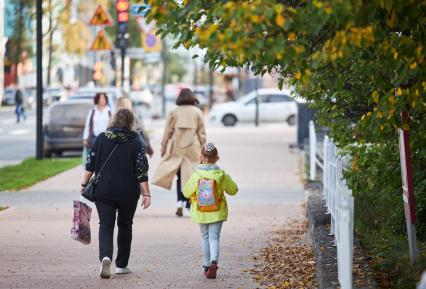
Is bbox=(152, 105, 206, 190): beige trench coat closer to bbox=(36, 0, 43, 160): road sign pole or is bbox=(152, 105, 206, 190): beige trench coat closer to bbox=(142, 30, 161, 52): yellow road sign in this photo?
bbox=(36, 0, 43, 160): road sign pole

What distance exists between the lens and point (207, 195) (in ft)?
33.5

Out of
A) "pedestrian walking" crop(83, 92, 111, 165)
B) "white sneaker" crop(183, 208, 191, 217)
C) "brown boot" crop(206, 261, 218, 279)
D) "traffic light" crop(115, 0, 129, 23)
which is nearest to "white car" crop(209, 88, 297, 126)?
"traffic light" crop(115, 0, 129, 23)

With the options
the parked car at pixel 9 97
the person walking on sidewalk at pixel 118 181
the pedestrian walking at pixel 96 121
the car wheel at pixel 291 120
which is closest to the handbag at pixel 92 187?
the person walking on sidewalk at pixel 118 181

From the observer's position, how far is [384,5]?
7.30 metres

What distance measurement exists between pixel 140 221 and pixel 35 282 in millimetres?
5026

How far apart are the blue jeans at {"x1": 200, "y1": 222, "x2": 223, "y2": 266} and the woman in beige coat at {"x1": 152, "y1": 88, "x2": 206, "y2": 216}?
16.7 feet

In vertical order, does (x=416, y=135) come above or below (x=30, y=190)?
above

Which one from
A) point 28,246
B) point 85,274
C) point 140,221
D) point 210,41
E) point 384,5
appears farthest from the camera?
point 140,221

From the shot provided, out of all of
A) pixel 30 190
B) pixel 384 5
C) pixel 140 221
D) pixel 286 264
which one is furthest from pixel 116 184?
pixel 30 190

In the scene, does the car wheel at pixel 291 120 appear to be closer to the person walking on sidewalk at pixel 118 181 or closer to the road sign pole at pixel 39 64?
the road sign pole at pixel 39 64

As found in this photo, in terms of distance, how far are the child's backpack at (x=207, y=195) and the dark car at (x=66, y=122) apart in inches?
705

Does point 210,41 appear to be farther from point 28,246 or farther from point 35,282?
point 28,246

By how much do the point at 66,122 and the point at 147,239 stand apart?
15.2 meters

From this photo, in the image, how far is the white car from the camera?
171 ft
